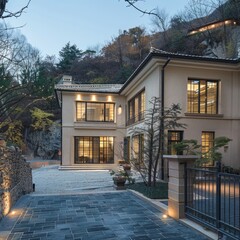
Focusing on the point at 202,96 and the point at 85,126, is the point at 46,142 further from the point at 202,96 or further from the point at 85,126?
the point at 202,96

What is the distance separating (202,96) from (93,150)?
9898mm

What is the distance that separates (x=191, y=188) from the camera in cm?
545

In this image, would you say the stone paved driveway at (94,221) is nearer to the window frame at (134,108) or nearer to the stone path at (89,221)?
the stone path at (89,221)

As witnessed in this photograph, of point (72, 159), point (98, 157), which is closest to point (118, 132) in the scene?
point (98, 157)

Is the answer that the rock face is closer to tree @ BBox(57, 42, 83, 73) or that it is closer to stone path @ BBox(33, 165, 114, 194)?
tree @ BBox(57, 42, 83, 73)

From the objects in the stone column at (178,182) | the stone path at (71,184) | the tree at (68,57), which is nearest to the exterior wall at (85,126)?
the stone path at (71,184)

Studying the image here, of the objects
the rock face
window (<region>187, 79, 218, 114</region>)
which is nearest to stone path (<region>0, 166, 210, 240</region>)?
window (<region>187, 79, 218, 114</region>)

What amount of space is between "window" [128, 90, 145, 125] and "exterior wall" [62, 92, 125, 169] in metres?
1.40

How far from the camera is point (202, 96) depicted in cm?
1327

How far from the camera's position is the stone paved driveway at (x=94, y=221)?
15.3 ft

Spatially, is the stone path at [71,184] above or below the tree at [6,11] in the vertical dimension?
below

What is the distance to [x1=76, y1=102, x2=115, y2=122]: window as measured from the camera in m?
20.5

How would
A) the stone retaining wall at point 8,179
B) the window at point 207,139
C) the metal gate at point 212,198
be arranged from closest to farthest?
the metal gate at point 212,198 → the stone retaining wall at point 8,179 → the window at point 207,139

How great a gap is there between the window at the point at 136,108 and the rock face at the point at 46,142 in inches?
592
